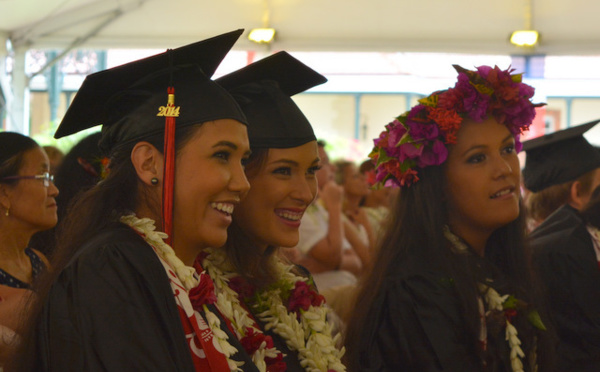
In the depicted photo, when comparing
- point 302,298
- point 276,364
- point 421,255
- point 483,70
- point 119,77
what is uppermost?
point 483,70

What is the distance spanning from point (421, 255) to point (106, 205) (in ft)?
4.10

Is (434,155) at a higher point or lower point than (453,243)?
higher

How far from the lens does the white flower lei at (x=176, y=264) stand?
1.75 metres

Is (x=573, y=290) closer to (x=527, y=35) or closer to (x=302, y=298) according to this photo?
(x=302, y=298)

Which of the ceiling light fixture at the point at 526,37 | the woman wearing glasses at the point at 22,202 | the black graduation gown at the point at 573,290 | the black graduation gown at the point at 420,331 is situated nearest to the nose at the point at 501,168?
the black graduation gown at the point at 420,331

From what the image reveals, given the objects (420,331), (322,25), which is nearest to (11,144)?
(420,331)

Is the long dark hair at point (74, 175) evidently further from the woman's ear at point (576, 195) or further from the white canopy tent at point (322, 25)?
the white canopy tent at point (322, 25)

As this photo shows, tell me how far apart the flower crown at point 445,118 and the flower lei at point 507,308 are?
29cm

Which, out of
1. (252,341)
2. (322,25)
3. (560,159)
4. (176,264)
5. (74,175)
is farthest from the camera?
(322,25)

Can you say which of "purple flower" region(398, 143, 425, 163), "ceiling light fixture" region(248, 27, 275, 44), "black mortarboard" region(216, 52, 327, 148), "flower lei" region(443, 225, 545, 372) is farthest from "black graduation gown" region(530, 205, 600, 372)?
"ceiling light fixture" region(248, 27, 275, 44)

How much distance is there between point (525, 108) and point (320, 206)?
2527 mm

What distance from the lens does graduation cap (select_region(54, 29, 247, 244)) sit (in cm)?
185

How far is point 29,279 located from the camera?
2924mm

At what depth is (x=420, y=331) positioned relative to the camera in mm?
2414
